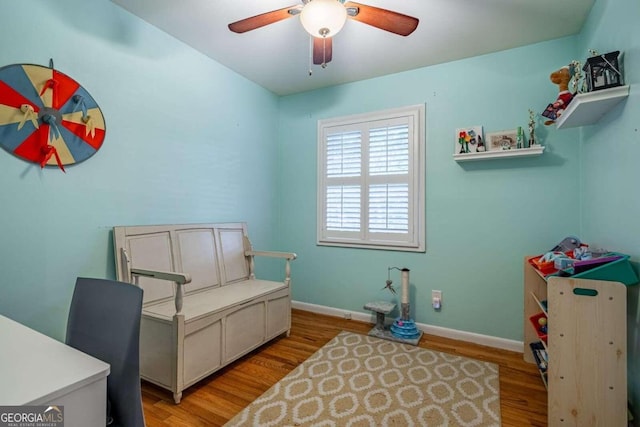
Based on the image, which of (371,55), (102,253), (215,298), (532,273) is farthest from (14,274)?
(532,273)

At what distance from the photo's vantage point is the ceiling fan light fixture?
5.18ft

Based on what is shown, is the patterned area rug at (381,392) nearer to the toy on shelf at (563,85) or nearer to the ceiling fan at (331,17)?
the toy on shelf at (563,85)

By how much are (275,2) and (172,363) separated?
2415mm

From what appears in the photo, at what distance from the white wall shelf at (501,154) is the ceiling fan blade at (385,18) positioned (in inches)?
50.6

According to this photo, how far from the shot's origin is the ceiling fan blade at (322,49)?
1.92m

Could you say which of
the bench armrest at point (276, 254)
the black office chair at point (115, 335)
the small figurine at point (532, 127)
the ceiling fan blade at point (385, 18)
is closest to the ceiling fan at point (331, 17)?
the ceiling fan blade at point (385, 18)

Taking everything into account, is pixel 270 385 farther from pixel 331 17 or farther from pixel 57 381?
pixel 331 17

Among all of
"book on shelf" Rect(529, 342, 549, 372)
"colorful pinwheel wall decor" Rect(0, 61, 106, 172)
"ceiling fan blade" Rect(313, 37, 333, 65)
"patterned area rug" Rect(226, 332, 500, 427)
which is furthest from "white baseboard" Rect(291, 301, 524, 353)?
"colorful pinwheel wall decor" Rect(0, 61, 106, 172)

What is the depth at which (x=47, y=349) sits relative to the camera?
926 mm

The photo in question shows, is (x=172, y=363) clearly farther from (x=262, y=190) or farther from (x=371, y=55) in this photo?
(x=371, y=55)

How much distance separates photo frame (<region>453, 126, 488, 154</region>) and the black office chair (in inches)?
105

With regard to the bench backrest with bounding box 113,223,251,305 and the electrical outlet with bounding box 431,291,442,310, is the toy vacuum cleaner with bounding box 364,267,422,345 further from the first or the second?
the bench backrest with bounding box 113,223,251,305

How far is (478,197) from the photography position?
275cm

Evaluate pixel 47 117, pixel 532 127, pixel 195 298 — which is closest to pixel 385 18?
pixel 532 127
